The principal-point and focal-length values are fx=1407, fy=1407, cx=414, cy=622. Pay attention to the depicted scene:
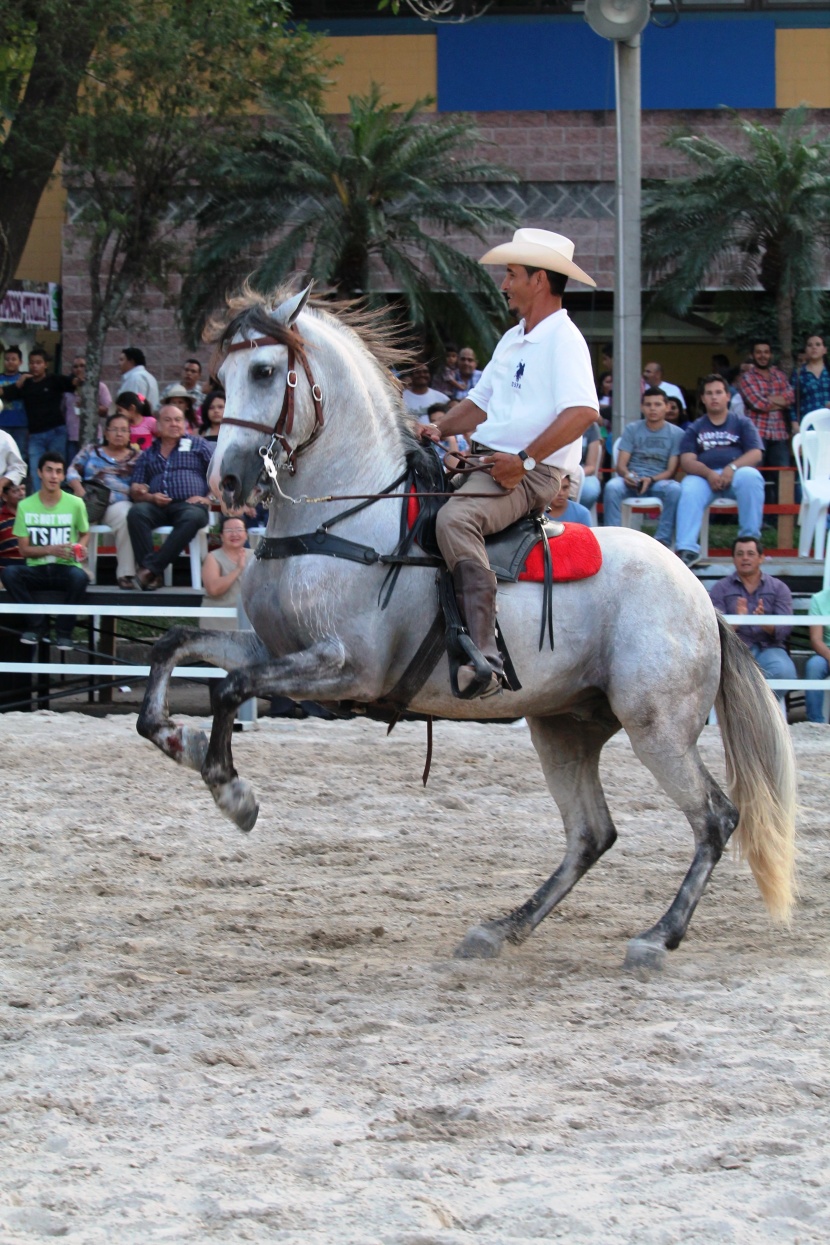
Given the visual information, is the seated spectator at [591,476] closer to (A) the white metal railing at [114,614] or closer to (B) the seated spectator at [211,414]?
(B) the seated spectator at [211,414]

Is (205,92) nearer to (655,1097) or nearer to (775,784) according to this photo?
(775,784)

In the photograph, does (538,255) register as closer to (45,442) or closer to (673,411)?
(673,411)

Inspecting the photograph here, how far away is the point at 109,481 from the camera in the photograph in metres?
12.8

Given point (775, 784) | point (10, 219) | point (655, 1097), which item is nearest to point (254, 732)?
point (775, 784)

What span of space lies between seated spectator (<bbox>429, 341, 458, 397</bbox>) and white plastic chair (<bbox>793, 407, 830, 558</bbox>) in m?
3.62

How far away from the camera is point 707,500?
12.4 metres

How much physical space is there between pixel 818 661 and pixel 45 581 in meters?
6.18

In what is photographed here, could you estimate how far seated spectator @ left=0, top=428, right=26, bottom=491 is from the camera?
492 inches

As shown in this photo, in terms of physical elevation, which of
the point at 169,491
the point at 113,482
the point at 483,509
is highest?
the point at 113,482

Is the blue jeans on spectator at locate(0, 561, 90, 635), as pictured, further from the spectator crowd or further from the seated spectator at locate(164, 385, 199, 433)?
the seated spectator at locate(164, 385, 199, 433)

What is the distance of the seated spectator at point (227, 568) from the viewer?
10.8m

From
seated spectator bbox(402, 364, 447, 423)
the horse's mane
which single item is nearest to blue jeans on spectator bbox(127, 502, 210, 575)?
seated spectator bbox(402, 364, 447, 423)

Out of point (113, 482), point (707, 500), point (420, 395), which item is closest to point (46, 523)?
point (113, 482)

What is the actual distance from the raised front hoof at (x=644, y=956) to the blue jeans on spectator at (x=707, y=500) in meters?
7.29
